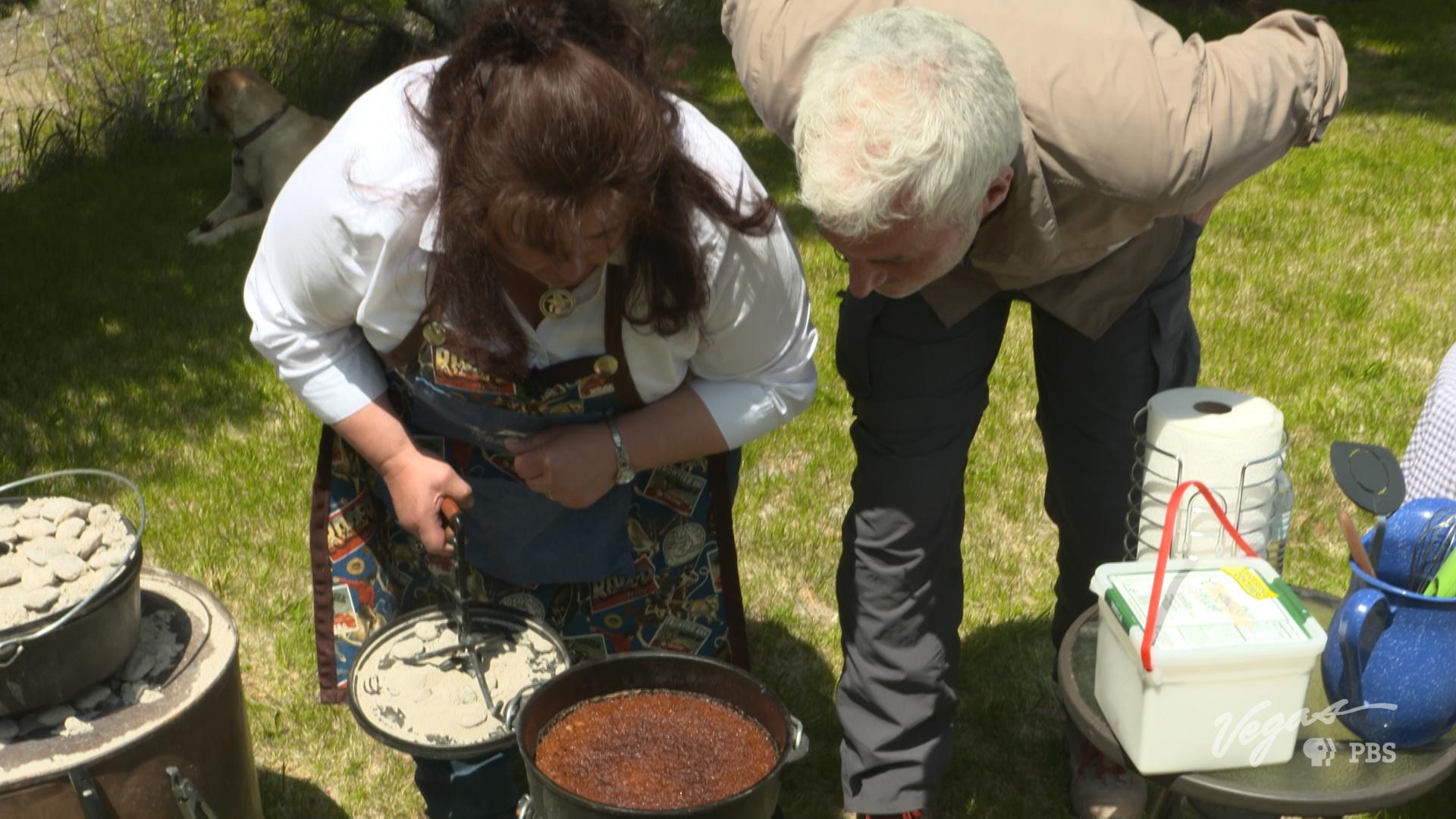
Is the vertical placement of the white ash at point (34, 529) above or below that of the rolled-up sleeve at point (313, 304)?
below

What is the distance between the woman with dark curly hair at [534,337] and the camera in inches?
73.5

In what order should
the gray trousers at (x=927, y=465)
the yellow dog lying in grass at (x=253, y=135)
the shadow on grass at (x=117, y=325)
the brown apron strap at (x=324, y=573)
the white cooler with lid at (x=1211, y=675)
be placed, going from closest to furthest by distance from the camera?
1. the white cooler with lid at (x=1211, y=675)
2. the gray trousers at (x=927, y=465)
3. the brown apron strap at (x=324, y=573)
4. the shadow on grass at (x=117, y=325)
5. the yellow dog lying in grass at (x=253, y=135)

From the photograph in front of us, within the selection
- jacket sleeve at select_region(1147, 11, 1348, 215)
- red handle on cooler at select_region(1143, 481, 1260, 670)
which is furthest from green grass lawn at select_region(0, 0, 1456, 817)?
jacket sleeve at select_region(1147, 11, 1348, 215)

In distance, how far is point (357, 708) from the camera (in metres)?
2.11

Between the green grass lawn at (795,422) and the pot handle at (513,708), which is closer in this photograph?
the pot handle at (513,708)

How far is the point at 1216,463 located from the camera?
1.94 meters

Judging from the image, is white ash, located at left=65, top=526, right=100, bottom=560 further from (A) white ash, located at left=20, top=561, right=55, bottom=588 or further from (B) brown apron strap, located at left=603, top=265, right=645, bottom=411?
(B) brown apron strap, located at left=603, top=265, right=645, bottom=411

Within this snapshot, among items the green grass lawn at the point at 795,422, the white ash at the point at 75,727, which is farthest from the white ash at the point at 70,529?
the green grass lawn at the point at 795,422

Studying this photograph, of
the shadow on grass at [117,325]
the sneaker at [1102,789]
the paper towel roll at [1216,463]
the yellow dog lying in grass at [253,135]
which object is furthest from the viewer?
the yellow dog lying in grass at [253,135]

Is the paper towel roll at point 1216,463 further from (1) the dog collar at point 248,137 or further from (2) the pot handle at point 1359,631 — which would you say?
(1) the dog collar at point 248,137

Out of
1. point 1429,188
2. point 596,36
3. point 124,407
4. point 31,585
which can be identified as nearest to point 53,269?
point 124,407

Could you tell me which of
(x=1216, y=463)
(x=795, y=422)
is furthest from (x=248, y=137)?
(x=1216, y=463)

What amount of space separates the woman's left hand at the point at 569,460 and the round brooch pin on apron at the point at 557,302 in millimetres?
231

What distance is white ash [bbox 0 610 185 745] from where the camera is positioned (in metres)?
2.02
